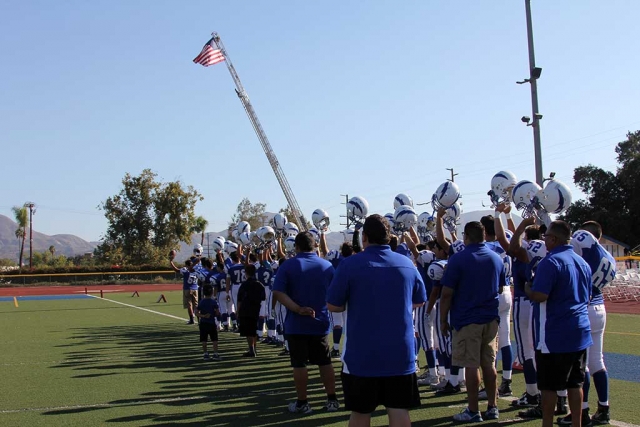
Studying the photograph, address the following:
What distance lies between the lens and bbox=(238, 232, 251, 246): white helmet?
14.7 m

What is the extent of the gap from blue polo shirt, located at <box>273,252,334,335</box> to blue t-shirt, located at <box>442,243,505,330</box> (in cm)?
146

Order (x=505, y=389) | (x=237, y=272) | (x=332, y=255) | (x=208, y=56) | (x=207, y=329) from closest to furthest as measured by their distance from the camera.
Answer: (x=505, y=389)
(x=332, y=255)
(x=207, y=329)
(x=237, y=272)
(x=208, y=56)

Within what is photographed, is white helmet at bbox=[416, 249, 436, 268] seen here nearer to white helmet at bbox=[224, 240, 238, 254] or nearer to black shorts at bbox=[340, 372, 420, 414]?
black shorts at bbox=[340, 372, 420, 414]

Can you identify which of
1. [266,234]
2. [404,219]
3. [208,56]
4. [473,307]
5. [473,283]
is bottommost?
[473,307]

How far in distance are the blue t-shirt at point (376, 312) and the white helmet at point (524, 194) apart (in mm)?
2793

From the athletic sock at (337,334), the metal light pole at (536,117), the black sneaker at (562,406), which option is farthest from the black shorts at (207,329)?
the metal light pole at (536,117)

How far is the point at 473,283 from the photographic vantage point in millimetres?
6297

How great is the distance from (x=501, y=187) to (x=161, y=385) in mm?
5269

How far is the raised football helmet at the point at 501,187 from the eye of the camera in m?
7.47

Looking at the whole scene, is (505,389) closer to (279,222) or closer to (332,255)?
(332,255)

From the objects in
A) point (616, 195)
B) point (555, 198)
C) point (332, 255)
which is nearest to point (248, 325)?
point (332, 255)

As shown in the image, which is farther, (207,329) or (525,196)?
(207,329)

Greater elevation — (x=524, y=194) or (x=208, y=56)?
(x=208, y=56)

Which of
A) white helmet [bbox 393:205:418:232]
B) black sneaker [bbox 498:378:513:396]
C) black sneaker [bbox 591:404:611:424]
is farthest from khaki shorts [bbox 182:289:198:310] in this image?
black sneaker [bbox 591:404:611:424]
